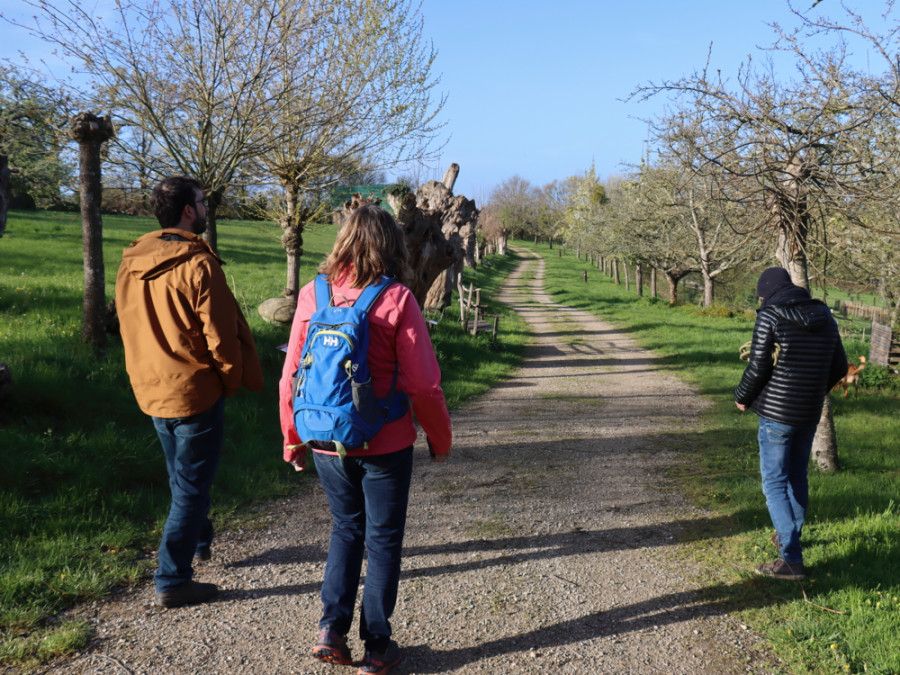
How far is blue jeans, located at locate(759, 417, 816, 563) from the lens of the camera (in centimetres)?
384

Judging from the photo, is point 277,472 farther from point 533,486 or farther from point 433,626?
point 433,626

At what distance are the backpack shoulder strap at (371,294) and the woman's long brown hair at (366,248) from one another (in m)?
0.03

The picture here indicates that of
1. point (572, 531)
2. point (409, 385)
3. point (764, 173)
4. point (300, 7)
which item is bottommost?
point (572, 531)

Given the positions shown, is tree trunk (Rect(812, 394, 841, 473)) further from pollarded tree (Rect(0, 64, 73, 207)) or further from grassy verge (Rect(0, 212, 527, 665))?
pollarded tree (Rect(0, 64, 73, 207))

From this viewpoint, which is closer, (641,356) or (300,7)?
(300,7)

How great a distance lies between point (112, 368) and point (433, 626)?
4.84 meters

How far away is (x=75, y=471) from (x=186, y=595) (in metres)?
1.96

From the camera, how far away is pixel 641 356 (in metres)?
14.1

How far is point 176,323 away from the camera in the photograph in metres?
3.31

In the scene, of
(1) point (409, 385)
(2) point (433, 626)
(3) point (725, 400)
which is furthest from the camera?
(3) point (725, 400)

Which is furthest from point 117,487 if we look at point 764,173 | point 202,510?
point 764,173

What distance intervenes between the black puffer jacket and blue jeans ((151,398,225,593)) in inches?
131

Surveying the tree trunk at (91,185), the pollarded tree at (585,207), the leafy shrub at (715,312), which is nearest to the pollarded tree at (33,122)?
the tree trunk at (91,185)

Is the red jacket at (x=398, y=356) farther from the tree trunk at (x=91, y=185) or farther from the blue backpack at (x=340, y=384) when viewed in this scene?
the tree trunk at (x=91, y=185)
